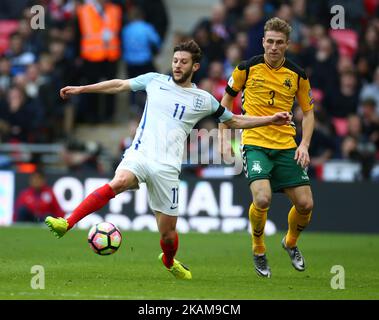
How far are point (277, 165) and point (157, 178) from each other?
1.63m

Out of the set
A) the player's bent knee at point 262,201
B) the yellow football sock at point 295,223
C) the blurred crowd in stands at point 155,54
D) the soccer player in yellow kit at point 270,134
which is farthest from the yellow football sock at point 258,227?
the blurred crowd in stands at point 155,54

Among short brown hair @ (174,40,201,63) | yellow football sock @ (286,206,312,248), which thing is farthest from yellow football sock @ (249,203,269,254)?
short brown hair @ (174,40,201,63)

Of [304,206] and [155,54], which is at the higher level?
A: [155,54]

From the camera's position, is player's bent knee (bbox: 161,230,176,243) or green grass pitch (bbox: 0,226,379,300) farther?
player's bent knee (bbox: 161,230,176,243)

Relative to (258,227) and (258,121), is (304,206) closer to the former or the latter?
(258,227)

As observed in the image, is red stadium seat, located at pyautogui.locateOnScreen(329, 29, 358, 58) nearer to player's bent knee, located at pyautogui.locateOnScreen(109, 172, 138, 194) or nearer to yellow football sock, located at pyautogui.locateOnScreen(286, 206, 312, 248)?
yellow football sock, located at pyautogui.locateOnScreen(286, 206, 312, 248)

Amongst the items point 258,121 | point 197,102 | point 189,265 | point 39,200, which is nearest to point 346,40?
point 39,200

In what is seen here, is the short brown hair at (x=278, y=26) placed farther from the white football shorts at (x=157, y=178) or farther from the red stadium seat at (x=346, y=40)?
the red stadium seat at (x=346, y=40)

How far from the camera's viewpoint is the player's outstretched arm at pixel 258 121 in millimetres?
10761

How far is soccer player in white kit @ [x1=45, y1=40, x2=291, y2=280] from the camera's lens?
10727 mm

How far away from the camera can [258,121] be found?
1105 centimetres

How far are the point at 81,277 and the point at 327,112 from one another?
435 inches

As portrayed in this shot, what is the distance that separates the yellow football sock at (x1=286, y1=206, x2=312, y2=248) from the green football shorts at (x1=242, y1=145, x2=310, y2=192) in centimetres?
42

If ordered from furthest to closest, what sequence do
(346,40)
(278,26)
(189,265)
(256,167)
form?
(346,40), (189,265), (256,167), (278,26)
